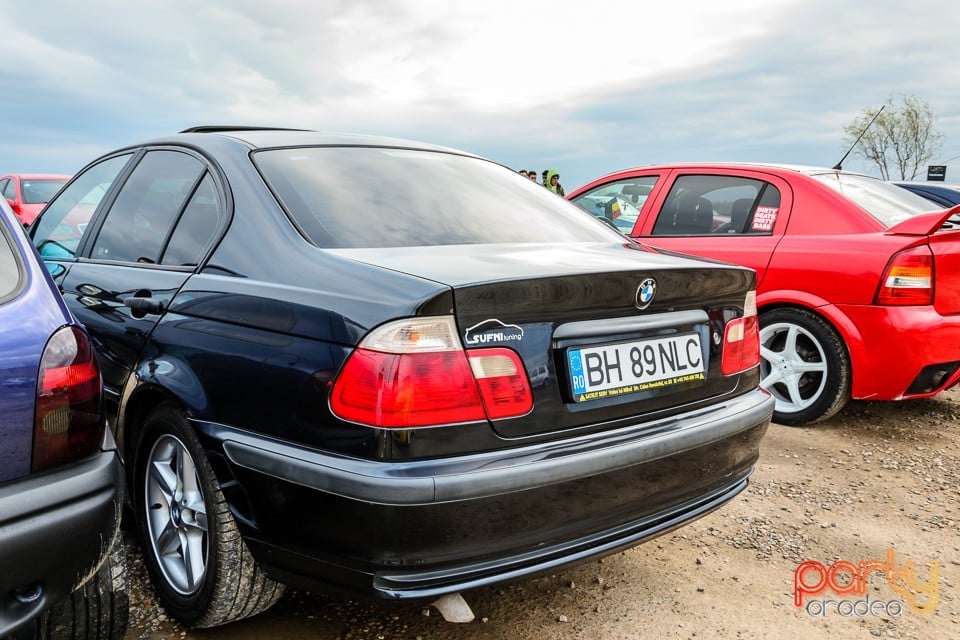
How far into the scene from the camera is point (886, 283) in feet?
12.8

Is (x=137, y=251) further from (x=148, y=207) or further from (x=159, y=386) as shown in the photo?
(x=159, y=386)

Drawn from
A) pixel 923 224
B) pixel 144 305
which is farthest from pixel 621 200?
pixel 144 305

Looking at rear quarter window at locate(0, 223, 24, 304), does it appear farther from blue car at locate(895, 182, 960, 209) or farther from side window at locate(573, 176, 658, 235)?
blue car at locate(895, 182, 960, 209)

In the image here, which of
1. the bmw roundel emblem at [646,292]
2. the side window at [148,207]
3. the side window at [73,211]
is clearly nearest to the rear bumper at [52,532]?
the side window at [148,207]

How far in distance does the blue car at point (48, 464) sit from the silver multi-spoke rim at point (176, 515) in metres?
0.28

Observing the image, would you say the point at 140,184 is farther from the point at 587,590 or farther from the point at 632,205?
the point at 632,205

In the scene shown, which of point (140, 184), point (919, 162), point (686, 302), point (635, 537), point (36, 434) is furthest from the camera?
point (919, 162)

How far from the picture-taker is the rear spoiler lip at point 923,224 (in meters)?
3.86

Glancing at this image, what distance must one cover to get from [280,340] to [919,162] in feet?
128

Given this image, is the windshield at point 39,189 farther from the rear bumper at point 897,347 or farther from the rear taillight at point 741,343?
the rear taillight at point 741,343

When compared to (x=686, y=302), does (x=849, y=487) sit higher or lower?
lower

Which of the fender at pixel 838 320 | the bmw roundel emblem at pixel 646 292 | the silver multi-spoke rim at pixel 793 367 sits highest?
the bmw roundel emblem at pixel 646 292

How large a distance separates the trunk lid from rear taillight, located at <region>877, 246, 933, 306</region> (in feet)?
6.85

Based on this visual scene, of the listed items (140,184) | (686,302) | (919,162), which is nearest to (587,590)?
(686,302)
